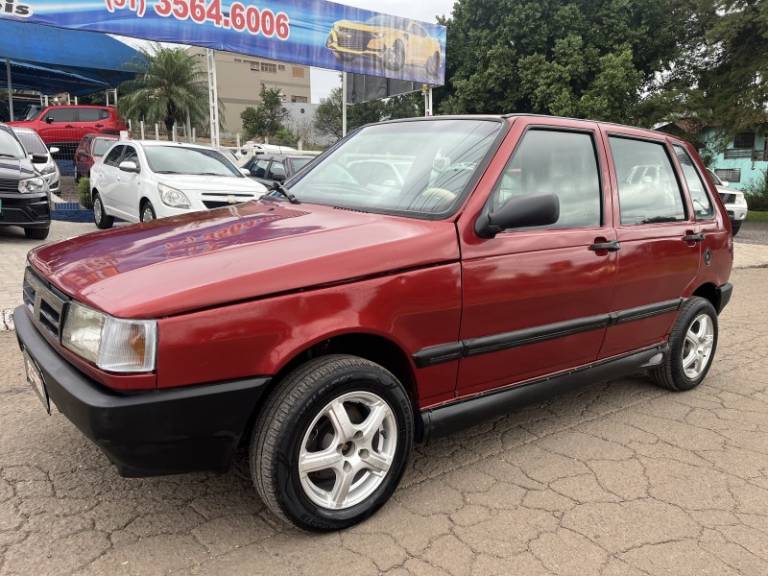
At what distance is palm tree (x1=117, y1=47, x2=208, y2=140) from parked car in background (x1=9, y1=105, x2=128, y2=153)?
8.75m

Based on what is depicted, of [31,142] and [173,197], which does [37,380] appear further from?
[31,142]

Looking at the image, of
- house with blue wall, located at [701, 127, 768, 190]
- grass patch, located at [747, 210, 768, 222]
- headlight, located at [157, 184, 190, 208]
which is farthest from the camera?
house with blue wall, located at [701, 127, 768, 190]

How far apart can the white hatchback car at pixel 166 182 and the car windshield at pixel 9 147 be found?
48.5 inches

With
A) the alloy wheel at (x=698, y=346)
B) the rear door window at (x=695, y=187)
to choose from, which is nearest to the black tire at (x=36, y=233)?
the rear door window at (x=695, y=187)

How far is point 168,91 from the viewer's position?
1169 inches

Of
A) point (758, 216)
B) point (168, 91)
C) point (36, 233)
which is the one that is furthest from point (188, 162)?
point (168, 91)

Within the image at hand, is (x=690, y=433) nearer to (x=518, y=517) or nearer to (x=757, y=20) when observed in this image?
(x=518, y=517)

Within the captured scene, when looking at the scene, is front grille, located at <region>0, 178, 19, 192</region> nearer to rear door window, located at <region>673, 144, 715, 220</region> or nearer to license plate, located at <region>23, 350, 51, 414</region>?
license plate, located at <region>23, 350, 51, 414</region>

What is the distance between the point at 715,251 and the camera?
13.3 ft

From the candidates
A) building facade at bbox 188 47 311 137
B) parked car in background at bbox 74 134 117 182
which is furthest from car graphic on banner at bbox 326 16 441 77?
building facade at bbox 188 47 311 137

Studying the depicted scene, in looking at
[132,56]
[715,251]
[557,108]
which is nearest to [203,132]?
[132,56]

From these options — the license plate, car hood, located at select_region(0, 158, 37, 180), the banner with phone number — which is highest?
the banner with phone number

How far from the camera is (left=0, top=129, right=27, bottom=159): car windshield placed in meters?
8.52

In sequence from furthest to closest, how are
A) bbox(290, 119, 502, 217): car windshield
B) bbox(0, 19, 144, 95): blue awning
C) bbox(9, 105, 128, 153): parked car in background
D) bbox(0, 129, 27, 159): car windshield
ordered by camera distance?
bbox(0, 19, 144, 95): blue awning
bbox(9, 105, 128, 153): parked car in background
bbox(0, 129, 27, 159): car windshield
bbox(290, 119, 502, 217): car windshield
